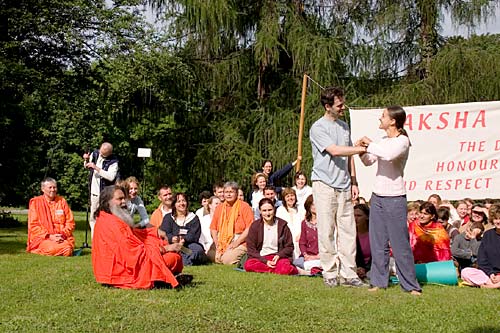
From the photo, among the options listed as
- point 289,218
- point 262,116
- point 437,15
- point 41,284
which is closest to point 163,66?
point 262,116

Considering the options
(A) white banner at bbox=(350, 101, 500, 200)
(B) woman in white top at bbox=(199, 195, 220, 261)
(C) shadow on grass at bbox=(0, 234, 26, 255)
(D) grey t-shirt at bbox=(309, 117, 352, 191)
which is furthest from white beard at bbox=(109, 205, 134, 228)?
(C) shadow on grass at bbox=(0, 234, 26, 255)

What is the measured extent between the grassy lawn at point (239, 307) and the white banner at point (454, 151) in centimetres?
271

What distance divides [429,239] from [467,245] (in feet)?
3.19

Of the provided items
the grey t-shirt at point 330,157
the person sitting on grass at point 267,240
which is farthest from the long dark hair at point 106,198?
the person sitting on grass at point 267,240

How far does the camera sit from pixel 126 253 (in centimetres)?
691

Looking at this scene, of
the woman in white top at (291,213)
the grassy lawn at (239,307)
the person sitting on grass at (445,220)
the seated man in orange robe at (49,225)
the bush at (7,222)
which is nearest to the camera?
the grassy lawn at (239,307)

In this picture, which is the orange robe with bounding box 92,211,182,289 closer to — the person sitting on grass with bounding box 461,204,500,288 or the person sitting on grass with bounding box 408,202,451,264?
the person sitting on grass with bounding box 408,202,451,264

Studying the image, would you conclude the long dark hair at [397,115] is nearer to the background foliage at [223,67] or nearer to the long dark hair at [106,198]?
the long dark hair at [106,198]

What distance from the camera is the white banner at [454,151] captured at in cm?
962

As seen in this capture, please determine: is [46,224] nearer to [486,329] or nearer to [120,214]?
[120,214]

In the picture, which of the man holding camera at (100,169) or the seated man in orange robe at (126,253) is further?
the man holding camera at (100,169)

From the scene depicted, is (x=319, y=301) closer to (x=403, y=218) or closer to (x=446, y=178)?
(x=403, y=218)

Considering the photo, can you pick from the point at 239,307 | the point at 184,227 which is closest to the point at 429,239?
the point at 239,307

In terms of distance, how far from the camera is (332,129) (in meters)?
7.16
